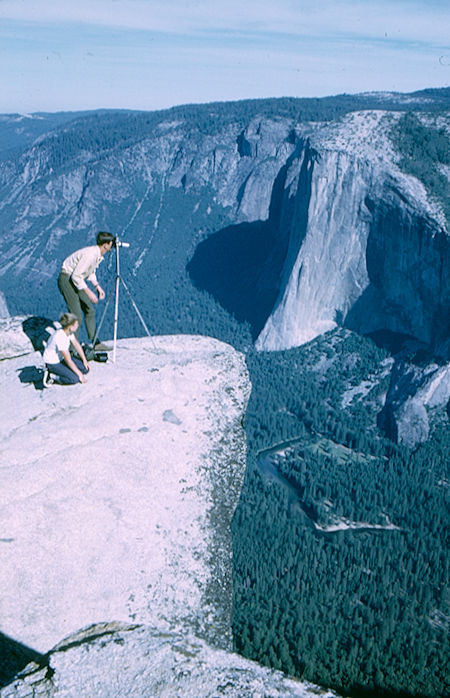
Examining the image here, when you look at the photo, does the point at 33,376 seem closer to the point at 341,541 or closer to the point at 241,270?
the point at 341,541

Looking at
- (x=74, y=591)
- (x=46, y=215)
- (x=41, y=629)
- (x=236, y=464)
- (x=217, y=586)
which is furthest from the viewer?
(x=46, y=215)

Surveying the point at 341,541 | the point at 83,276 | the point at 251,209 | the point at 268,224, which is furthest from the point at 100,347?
the point at 251,209

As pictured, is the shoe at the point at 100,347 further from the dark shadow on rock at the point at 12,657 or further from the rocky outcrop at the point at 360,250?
the rocky outcrop at the point at 360,250

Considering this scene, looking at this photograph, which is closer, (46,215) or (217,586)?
(217,586)

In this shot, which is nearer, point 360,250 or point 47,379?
point 47,379

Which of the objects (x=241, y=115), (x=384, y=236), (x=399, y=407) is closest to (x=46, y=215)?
(x=241, y=115)

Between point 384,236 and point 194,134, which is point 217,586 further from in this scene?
point 194,134
